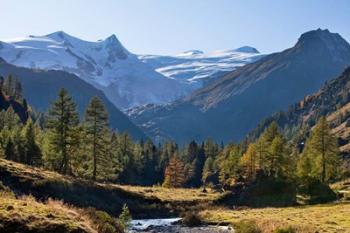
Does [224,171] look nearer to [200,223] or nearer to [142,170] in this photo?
[142,170]

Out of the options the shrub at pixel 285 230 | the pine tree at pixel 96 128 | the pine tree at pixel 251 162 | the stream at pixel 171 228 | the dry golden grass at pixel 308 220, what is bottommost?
the stream at pixel 171 228

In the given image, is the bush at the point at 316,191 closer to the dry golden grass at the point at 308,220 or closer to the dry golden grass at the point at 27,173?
the dry golden grass at the point at 308,220

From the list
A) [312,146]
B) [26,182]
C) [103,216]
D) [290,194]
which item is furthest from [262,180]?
[103,216]

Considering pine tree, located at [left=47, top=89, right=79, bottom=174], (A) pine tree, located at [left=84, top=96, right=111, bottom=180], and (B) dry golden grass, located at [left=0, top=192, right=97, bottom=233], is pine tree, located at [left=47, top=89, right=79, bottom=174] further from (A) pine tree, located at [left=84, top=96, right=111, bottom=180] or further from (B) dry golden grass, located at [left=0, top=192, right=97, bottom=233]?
(B) dry golden grass, located at [left=0, top=192, right=97, bottom=233]

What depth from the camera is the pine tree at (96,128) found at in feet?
290

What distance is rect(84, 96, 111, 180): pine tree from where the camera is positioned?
8825cm

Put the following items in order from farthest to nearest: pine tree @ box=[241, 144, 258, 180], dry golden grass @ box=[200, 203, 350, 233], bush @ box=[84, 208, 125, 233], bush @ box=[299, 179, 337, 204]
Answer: pine tree @ box=[241, 144, 258, 180] → bush @ box=[299, 179, 337, 204] → dry golden grass @ box=[200, 203, 350, 233] → bush @ box=[84, 208, 125, 233]

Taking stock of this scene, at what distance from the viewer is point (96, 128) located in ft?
291

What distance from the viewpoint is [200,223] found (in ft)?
205

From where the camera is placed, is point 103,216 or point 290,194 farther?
point 290,194

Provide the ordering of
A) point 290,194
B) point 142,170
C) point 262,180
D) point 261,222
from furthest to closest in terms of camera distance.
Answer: point 142,170
point 262,180
point 290,194
point 261,222

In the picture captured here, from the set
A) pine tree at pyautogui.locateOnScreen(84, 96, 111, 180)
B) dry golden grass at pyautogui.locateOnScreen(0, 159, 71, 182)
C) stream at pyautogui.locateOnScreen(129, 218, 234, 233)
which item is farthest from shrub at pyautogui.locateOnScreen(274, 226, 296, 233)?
pine tree at pyautogui.locateOnScreen(84, 96, 111, 180)

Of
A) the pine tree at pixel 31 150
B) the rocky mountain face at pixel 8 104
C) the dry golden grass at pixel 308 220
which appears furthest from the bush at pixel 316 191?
the rocky mountain face at pixel 8 104

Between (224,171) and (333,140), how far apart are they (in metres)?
34.9
